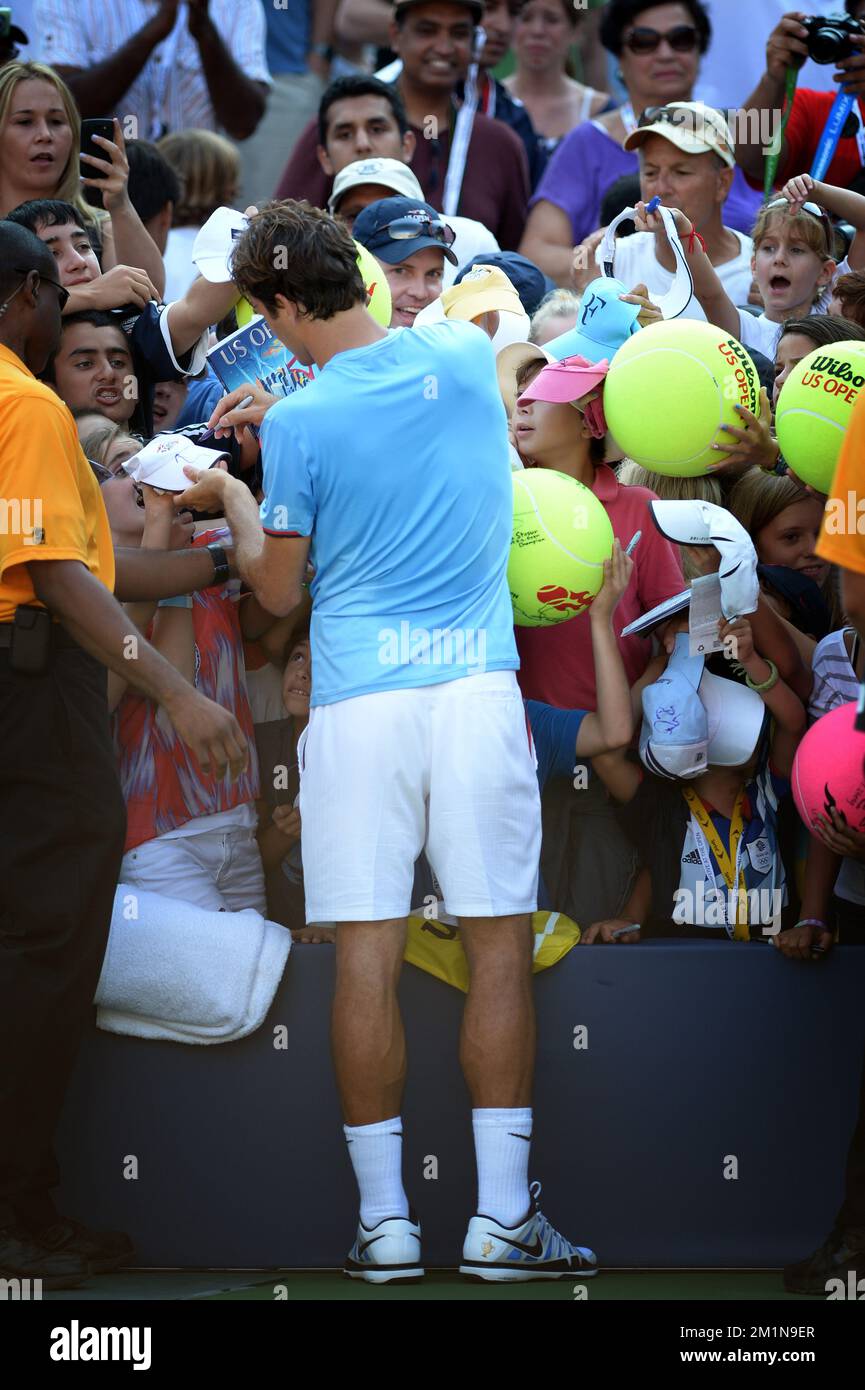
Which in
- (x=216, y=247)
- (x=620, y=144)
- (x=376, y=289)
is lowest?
(x=376, y=289)

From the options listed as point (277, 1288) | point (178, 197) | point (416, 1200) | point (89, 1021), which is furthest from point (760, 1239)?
point (178, 197)

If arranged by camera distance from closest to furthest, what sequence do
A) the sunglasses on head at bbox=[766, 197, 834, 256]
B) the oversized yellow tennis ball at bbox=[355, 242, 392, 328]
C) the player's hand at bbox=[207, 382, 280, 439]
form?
1. the player's hand at bbox=[207, 382, 280, 439]
2. the oversized yellow tennis ball at bbox=[355, 242, 392, 328]
3. the sunglasses on head at bbox=[766, 197, 834, 256]

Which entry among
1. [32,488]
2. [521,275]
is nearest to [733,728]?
[32,488]

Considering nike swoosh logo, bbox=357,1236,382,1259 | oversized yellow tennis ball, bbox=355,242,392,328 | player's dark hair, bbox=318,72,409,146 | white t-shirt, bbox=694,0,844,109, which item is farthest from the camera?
white t-shirt, bbox=694,0,844,109

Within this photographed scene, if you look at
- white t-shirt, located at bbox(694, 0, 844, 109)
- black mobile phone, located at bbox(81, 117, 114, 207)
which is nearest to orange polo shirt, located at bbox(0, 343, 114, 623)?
black mobile phone, located at bbox(81, 117, 114, 207)

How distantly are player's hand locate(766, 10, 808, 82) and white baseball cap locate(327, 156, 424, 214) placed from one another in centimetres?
137

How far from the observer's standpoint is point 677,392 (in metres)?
4.42

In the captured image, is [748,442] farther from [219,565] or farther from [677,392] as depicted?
[219,565]

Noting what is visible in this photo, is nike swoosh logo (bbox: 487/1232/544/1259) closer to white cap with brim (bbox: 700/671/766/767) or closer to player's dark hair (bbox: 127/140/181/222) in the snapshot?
white cap with brim (bbox: 700/671/766/767)

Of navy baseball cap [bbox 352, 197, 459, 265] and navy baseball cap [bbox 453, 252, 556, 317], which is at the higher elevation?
navy baseball cap [bbox 352, 197, 459, 265]

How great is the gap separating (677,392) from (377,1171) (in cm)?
193

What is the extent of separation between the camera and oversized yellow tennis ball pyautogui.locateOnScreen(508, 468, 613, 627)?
4.35 meters

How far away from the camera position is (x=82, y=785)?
13.6 feet

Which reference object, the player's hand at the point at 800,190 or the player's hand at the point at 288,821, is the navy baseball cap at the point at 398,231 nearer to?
the player's hand at the point at 800,190
